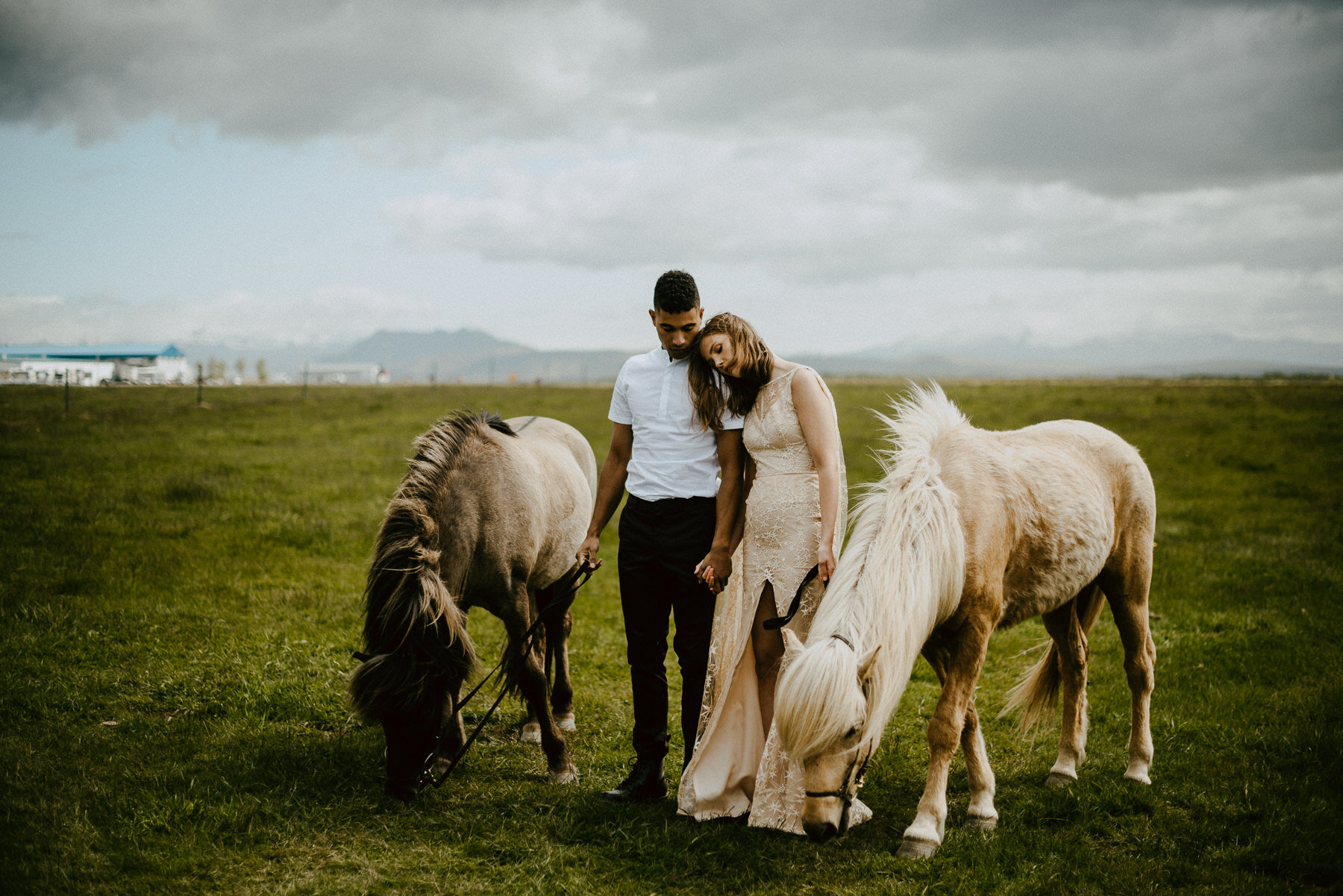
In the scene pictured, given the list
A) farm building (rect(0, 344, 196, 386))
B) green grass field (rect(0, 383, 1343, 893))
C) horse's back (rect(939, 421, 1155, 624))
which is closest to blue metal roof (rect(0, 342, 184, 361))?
farm building (rect(0, 344, 196, 386))

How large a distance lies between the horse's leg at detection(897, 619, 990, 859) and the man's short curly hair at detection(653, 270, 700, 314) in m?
2.19

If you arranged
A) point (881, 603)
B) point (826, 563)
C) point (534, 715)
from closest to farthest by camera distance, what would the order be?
1. point (881, 603)
2. point (826, 563)
3. point (534, 715)

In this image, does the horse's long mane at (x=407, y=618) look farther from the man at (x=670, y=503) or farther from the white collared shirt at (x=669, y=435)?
the white collared shirt at (x=669, y=435)

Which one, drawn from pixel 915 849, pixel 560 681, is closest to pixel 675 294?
pixel 915 849

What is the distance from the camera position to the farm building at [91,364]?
1056 inches

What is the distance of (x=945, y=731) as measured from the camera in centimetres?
398

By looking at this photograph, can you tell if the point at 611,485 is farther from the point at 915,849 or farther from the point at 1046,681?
the point at 1046,681

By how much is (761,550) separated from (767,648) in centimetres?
51

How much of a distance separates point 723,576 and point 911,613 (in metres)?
0.92

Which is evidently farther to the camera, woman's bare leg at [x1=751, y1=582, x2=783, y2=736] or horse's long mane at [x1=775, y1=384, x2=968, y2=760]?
woman's bare leg at [x1=751, y1=582, x2=783, y2=736]

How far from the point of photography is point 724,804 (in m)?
4.05

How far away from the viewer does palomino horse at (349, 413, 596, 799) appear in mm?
4102

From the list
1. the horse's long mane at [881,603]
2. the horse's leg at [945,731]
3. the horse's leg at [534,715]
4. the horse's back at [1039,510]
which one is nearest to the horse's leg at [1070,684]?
the horse's back at [1039,510]

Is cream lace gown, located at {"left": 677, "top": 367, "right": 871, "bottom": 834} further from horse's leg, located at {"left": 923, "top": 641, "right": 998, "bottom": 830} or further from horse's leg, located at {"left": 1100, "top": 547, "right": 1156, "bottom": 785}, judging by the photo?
horse's leg, located at {"left": 1100, "top": 547, "right": 1156, "bottom": 785}
